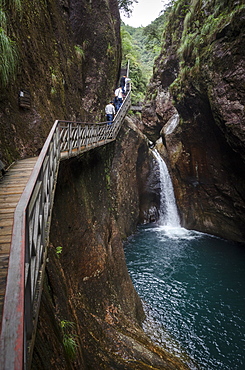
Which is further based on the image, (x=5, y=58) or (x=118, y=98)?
(x=118, y=98)

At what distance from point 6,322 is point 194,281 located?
13145 millimetres

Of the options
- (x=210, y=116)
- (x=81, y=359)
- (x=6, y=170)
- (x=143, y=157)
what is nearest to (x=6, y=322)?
(x=6, y=170)

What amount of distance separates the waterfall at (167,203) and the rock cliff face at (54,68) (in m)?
11.3

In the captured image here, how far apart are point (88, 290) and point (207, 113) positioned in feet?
43.2

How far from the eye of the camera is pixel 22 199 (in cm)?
207

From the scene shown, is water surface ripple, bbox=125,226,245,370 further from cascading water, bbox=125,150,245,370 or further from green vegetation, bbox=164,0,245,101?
green vegetation, bbox=164,0,245,101

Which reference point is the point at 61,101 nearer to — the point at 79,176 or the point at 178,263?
the point at 79,176

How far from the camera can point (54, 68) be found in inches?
290

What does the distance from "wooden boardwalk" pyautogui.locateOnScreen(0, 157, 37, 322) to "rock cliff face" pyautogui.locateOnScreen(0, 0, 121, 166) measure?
1.44 ft

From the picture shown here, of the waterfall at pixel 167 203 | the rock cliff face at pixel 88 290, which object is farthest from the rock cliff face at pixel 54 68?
the waterfall at pixel 167 203

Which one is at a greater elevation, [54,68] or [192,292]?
[54,68]

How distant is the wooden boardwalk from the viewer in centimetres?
218

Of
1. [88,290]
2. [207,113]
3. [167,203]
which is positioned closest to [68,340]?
[88,290]

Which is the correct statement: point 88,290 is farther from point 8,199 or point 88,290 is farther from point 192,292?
point 192,292
